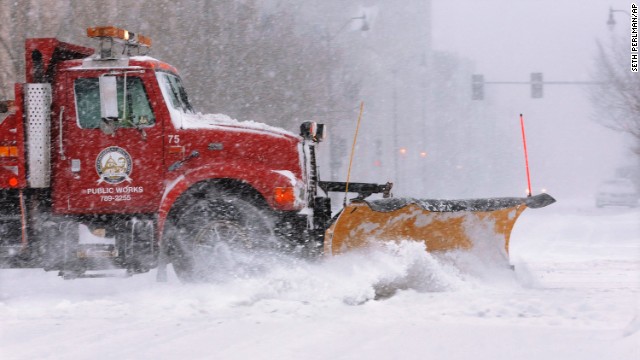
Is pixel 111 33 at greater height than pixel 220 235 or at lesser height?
greater

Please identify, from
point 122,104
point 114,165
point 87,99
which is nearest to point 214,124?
point 122,104

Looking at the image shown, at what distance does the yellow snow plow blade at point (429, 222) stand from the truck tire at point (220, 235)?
27.1 inches

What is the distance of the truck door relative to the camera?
8258 mm

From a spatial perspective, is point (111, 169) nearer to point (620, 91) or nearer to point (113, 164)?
point (113, 164)

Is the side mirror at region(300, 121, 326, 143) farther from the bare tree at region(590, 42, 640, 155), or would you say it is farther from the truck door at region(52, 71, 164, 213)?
the bare tree at region(590, 42, 640, 155)

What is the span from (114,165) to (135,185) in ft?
0.94

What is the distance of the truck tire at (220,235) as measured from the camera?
8.18 m

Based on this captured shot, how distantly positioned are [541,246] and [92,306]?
1031 cm

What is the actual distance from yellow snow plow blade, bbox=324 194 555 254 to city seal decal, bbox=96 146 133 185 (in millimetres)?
2061

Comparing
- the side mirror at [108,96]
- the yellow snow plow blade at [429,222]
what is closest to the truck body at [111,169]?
the side mirror at [108,96]

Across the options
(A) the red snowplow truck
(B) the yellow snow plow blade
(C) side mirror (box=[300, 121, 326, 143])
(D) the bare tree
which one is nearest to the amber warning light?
(A) the red snowplow truck

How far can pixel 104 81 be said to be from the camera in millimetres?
7902

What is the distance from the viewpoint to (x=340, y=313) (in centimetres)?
712

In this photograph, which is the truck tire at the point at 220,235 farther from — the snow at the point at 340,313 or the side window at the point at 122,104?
the side window at the point at 122,104
